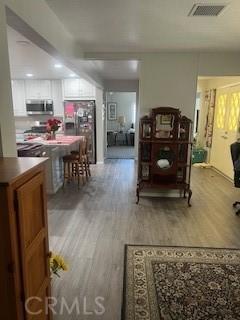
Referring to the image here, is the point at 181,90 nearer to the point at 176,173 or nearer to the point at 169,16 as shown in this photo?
the point at 176,173

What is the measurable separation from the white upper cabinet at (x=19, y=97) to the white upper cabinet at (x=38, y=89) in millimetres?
157

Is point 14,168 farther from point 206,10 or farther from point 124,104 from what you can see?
point 124,104

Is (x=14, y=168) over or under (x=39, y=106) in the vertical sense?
under

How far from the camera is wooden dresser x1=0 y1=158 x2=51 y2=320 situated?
105 centimetres

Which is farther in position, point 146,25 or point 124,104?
point 124,104

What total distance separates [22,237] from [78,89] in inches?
252

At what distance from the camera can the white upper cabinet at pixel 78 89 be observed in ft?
22.9

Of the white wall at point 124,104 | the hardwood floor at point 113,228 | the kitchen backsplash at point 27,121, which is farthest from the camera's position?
the white wall at point 124,104

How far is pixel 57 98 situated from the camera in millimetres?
7215

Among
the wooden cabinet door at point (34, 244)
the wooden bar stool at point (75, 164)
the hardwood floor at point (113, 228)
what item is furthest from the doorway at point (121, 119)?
the wooden cabinet door at point (34, 244)

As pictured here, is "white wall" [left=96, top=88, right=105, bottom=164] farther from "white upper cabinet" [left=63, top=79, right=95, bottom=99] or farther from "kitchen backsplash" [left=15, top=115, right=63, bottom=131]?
"kitchen backsplash" [left=15, top=115, right=63, bottom=131]

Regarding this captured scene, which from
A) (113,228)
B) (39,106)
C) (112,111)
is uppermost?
(39,106)

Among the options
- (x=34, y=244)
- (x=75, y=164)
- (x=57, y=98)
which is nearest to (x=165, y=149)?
(x=75, y=164)

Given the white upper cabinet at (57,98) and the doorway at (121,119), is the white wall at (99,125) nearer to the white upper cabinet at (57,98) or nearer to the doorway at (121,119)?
the white upper cabinet at (57,98)
